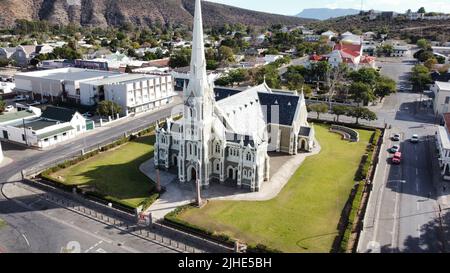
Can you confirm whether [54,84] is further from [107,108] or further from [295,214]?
[295,214]

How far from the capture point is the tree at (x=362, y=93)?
97.2 meters

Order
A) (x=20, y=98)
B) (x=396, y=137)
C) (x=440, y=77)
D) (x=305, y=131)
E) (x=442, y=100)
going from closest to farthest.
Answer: (x=305, y=131) < (x=396, y=137) < (x=442, y=100) < (x=20, y=98) < (x=440, y=77)

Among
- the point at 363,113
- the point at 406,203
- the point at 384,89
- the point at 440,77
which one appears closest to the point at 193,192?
the point at 406,203

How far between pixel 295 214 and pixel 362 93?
61.8 metres

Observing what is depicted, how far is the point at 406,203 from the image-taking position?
50.1 m

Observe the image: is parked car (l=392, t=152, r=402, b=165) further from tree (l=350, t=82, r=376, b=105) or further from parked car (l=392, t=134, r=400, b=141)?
tree (l=350, t=82, r=376, b=105)

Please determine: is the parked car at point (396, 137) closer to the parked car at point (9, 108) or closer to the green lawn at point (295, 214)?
Result: the green lawn at point (295, 214)

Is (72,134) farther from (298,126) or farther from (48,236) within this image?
(298,126)

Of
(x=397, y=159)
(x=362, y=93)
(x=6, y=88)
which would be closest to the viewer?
(x=397, y=159)

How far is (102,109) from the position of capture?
87.9 meters

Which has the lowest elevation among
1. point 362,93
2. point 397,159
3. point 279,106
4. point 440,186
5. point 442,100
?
point 440,186

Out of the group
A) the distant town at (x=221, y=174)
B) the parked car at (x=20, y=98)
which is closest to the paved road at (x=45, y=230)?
the distant town at (x=221, y=174)

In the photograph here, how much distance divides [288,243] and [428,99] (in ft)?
289

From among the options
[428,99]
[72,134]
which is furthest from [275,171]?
[428,99]
